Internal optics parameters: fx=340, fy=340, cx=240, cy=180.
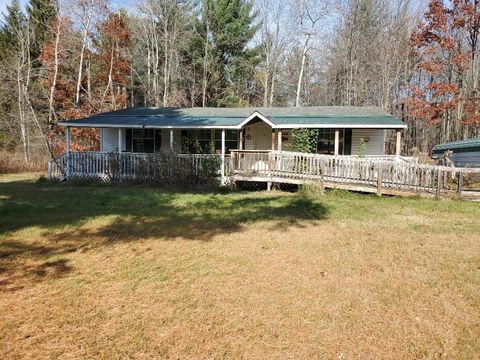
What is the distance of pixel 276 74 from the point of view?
3369cm

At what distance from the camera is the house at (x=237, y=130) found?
53.4 ft

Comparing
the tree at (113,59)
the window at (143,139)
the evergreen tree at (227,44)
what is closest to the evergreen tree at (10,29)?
the tree at (113,59)

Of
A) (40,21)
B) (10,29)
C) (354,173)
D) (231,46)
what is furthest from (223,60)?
(354,173)

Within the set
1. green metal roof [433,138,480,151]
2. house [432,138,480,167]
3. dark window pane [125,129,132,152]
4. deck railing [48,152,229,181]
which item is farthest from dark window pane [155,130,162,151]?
green metal roof [433,138,480,151]

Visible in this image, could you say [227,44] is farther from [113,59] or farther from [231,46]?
[113,59]

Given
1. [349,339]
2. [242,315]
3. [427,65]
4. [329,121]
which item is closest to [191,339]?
[242,315]

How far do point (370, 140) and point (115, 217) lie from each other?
13.8 meters

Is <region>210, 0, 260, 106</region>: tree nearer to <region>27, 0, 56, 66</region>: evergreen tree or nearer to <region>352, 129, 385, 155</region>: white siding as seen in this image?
<region>27, 0, 56, 66</region>: evergreen tree

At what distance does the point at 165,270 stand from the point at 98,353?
6.31 feet

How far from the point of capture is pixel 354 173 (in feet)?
40.0

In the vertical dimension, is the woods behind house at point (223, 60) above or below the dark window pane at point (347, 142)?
above

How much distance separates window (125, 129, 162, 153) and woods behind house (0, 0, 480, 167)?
350 inches

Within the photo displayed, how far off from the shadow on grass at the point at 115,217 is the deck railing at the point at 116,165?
6.45 ft

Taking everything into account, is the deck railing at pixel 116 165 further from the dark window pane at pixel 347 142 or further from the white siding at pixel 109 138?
the dark window pane at pixel 347 142
